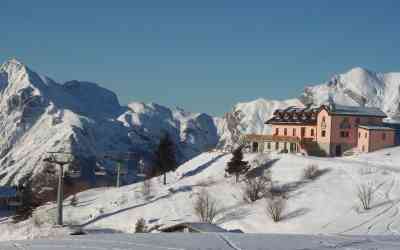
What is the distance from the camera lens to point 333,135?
83.6 meters

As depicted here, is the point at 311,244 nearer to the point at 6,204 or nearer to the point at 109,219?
the point at 109,219

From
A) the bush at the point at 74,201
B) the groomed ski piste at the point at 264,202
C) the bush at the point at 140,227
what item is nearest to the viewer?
the groomed ski piste at the point at 264,202

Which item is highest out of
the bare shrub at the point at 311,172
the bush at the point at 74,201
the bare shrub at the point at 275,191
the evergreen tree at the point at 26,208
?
the bare shrub at the point at 311,172

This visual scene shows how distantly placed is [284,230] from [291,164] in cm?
2060

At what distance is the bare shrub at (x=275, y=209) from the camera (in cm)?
5347

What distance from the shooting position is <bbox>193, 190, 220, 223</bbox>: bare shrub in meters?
55.3

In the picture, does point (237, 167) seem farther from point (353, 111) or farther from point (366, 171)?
point (353, 111)

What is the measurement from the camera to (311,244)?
27.4 m

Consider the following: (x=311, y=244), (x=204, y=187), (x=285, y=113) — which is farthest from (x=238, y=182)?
(x=311, y=244)

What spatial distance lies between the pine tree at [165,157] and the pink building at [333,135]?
12.6m

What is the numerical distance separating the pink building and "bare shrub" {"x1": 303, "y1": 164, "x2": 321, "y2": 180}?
650 inches

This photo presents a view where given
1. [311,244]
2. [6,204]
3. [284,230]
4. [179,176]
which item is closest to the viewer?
[311,244]

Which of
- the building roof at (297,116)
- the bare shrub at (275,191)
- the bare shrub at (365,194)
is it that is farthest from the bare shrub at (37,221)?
the building roof at (297,116)

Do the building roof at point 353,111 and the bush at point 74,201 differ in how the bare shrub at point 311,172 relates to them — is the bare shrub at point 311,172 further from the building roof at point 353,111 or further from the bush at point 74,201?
the bush at point 74,201
